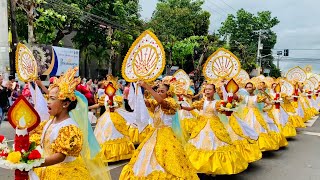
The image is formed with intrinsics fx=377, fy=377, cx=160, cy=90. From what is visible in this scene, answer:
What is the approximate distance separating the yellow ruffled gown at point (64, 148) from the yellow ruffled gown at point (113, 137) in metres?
3.46

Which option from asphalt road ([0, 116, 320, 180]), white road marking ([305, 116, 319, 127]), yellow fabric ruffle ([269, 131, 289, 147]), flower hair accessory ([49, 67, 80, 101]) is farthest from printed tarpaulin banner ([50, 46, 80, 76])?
flower hair accessory ([49, 67, 80, 101])

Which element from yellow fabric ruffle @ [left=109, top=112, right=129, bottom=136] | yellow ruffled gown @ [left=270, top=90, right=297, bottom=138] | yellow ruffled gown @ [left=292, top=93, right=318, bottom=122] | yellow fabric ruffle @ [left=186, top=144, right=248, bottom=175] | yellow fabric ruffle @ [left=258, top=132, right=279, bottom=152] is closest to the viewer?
yellow fabric ruffle @ [left=186, top=144, right=248, bottom=175]

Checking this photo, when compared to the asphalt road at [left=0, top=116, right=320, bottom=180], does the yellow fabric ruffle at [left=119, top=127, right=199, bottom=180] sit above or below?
above

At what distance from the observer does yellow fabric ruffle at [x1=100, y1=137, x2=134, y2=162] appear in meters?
6.70

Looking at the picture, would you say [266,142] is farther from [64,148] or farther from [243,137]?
[64,148]

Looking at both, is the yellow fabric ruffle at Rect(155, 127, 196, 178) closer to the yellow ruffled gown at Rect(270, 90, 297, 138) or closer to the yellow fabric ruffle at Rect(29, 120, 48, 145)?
the yellow fabric ruffle at Rect(29, 120, 48, 145)

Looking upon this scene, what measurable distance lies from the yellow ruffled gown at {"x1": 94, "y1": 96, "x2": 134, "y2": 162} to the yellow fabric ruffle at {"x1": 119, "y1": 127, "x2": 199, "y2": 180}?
2.03m

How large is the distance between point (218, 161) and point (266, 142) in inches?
95.0

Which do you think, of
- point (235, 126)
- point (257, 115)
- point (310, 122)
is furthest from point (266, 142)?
point (310, 122)

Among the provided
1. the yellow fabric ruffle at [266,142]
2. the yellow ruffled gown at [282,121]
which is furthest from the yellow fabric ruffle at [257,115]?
the yellow ruffled gown at [282,121]

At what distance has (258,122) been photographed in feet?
25.4

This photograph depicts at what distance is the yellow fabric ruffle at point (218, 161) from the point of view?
546cm

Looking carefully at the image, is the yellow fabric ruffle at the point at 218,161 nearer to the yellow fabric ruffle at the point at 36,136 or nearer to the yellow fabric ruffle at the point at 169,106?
the yellow fabric ruffle at the point at 169,106

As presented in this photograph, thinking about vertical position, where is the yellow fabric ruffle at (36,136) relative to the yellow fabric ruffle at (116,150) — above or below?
above
